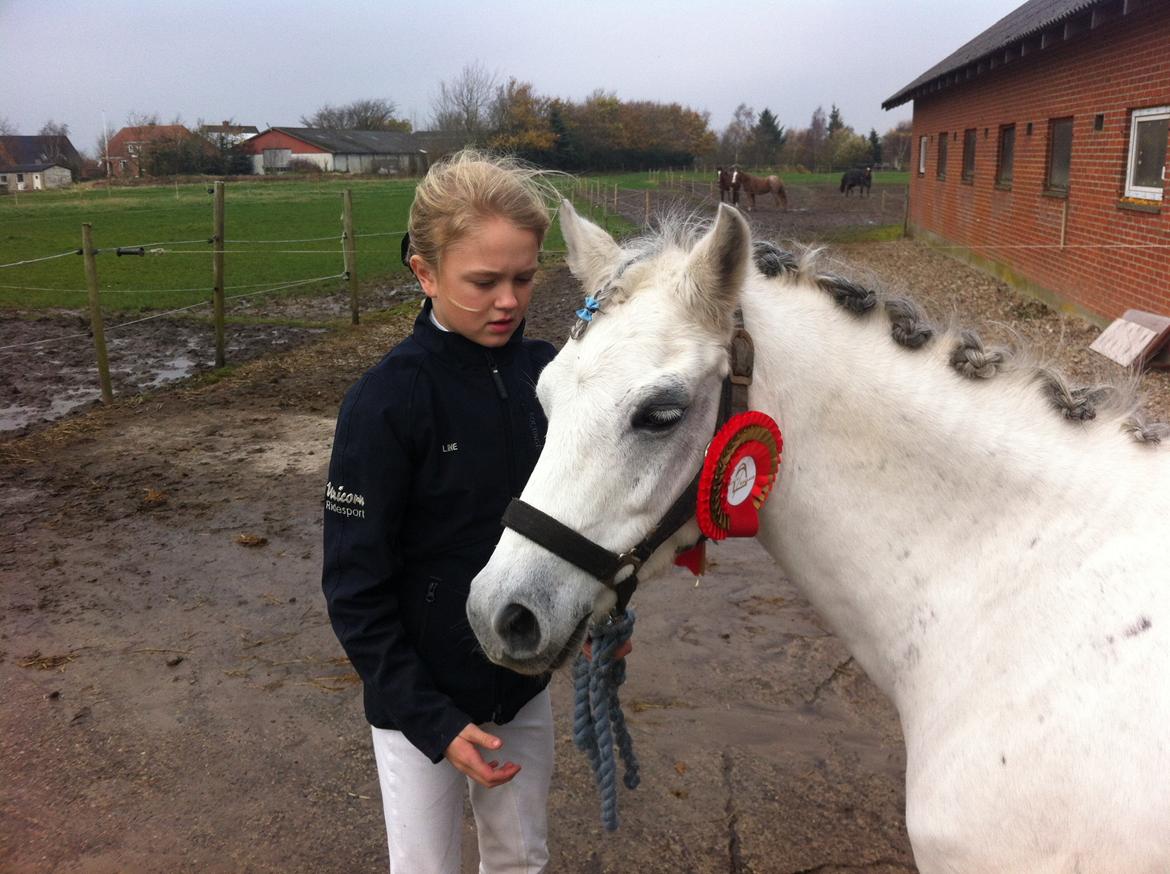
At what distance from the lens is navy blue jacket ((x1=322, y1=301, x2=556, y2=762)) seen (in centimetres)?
187

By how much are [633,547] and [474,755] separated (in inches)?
22.6

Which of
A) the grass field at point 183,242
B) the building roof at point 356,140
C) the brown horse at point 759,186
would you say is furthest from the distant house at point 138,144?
the brown horse at point 759,186

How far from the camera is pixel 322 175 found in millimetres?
57562

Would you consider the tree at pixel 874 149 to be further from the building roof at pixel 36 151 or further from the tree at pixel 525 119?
Result: the building roof at pixel 36 151

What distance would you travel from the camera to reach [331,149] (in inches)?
2968

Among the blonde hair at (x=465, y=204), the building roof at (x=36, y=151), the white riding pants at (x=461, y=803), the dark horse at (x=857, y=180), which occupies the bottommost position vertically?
the white riding pants at (x=461, y=803)

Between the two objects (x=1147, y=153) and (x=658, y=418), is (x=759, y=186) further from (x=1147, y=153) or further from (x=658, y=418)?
(x=658, y=418)

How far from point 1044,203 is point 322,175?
174 feet

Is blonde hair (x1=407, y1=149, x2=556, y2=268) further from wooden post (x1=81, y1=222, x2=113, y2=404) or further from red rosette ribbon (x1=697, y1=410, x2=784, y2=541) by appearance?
wooden post (x1=81, y1=222, x2=113, y2=404)

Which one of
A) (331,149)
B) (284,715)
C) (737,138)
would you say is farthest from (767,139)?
(284,715)

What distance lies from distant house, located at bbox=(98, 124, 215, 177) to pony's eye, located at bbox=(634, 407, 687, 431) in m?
61.9

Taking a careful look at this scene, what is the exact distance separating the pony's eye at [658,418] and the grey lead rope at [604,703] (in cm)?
48

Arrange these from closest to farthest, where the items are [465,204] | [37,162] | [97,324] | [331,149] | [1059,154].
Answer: [465,204]
[97,324]
[1059,154]
[331,149]
[37,162]

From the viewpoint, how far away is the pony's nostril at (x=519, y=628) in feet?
5.42
